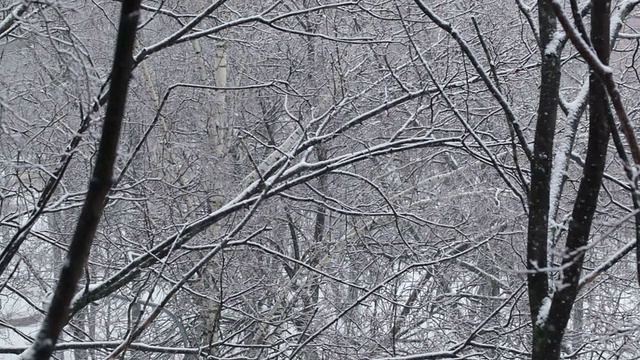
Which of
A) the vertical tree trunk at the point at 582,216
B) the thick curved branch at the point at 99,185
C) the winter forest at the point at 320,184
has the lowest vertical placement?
the thick curved branch at the point at 99,185

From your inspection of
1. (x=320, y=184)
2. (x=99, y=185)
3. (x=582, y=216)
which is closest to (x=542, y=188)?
(x=582, y=216)

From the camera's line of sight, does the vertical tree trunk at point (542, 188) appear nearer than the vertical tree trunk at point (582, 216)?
No

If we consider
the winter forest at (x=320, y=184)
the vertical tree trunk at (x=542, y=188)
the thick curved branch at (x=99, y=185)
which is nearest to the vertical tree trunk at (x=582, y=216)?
the vertical tree trunk at (x=542, y=188)

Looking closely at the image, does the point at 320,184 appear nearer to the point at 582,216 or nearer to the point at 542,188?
the point at 542,188

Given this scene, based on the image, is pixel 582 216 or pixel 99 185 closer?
pixel 99 185

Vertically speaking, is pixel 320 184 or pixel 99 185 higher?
pixel 320 184

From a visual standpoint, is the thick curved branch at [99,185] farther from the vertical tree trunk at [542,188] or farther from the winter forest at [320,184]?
the winter forest at [320,184]

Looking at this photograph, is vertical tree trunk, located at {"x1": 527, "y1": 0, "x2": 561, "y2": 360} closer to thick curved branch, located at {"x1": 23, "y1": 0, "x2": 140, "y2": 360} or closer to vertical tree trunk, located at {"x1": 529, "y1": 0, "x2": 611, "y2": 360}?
vertical tree trunk, located at {"x1": 529, "y1": 0, "x2": 611, "y2": 360}

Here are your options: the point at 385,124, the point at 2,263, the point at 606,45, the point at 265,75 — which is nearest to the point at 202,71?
the point at 265,75

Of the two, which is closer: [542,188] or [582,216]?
[582,216]

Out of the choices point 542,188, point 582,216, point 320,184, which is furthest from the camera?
point 320,184

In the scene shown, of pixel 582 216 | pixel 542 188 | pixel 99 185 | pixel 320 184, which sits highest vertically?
pixel 320 184

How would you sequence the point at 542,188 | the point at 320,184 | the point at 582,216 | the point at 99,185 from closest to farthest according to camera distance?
the point at 99,185
the point at 582,216
the point at 542,188
the point at 320,184

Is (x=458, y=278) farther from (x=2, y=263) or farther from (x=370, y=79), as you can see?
(x=2, y=263)
